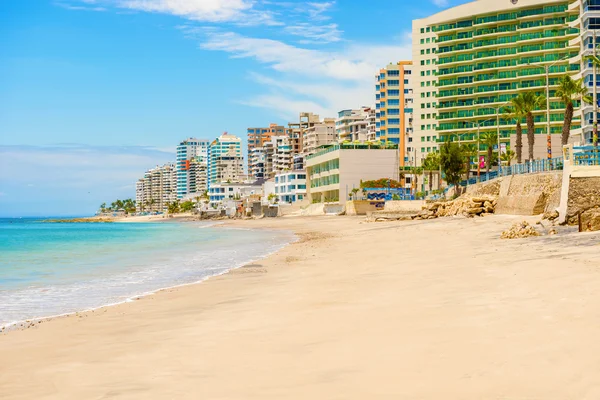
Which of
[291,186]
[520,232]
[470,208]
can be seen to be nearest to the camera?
[520,232]

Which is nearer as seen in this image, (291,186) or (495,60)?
(495,60)

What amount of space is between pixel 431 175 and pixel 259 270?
102 metres

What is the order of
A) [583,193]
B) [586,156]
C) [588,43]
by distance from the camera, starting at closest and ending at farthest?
1. [583,193]
2. [586,156]
3. [588,43]

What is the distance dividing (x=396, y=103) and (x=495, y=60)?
41.0m

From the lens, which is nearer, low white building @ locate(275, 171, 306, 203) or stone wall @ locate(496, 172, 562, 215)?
stone wall @ locate(496, 172, 562, 215)

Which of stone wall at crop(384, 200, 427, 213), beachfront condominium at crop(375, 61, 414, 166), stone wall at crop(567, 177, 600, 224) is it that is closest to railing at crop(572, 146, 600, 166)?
stone wall at crop(567, 177, 600, 224)

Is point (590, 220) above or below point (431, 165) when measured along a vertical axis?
below

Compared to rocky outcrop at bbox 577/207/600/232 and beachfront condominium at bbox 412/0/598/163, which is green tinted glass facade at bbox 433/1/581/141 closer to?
beachfront condominium at bbox 412/0/598/163

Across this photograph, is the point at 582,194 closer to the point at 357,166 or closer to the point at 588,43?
the point at 588,43

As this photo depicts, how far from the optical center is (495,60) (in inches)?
4906

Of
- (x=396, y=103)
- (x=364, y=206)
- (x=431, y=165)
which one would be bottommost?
(x=364, y=206)

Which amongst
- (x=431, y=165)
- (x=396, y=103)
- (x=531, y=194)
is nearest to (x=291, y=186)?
(x=396, y=103)

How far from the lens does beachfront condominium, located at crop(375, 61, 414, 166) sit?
162125 millimetres

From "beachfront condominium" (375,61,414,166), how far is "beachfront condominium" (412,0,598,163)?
2303 cm
